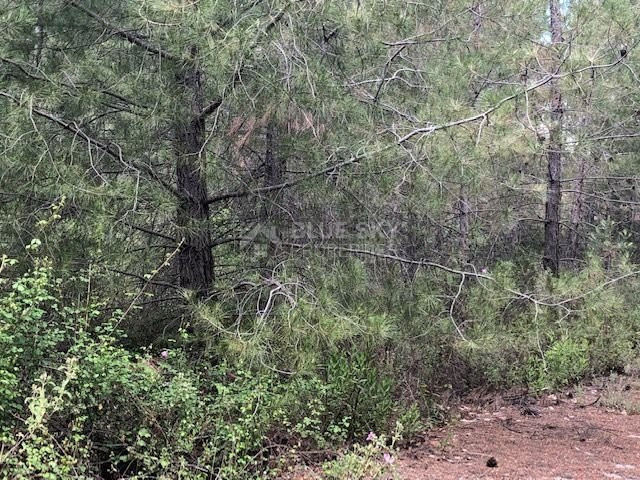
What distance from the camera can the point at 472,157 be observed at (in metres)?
4.25

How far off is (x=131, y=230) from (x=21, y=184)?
841 millimetres

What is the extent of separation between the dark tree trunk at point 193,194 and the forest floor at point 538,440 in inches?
83.5

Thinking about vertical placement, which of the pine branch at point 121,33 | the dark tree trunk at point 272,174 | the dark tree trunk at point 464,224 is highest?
the pine branch at point 121,33

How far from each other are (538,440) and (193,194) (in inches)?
144

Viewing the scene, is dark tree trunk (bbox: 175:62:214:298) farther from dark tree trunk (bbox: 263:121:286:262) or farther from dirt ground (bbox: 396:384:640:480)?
dirt ground (bbox: 396:384:640:480)

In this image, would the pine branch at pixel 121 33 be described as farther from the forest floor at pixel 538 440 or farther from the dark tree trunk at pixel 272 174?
the forest floor at pixel 538 440

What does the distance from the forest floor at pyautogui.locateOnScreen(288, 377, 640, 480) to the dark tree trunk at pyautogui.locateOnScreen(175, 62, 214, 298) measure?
83.5 inches

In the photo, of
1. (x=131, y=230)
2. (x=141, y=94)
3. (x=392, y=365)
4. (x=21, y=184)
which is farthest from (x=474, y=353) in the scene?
(x=21, y=184)

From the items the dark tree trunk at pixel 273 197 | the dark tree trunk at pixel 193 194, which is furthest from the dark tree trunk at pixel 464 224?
the dark tree trunk at pixel 193 194

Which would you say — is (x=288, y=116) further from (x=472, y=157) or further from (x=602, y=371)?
(x=602, y=371)

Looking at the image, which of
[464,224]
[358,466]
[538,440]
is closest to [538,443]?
[538,440]

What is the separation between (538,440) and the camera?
5117 mm

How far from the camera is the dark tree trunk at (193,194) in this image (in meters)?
4.76

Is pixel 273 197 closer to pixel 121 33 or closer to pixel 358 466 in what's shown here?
pixel 121 33
